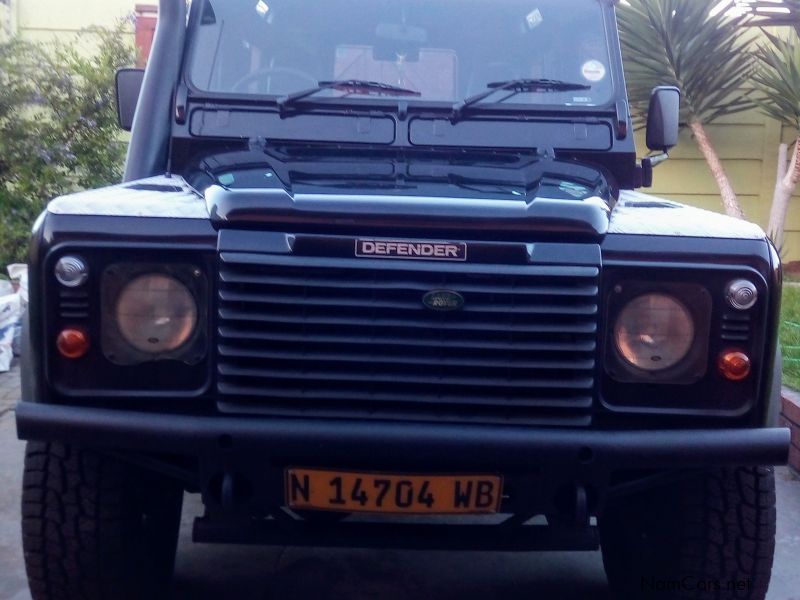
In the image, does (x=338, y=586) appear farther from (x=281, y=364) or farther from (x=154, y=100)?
(x=154, y=100)

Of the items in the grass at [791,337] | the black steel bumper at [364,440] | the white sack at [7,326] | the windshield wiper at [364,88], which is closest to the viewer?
the black steel bumper at [364,440]

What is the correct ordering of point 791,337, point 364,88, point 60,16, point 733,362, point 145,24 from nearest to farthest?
point 733,362 → point 364,88 → point 791,337 → point 145,24 → point 60,16

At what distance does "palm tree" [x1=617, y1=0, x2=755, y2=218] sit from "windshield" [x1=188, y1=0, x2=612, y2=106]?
623 centimetres

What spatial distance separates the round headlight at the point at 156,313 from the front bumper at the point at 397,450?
0.58ft

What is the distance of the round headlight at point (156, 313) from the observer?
2.67m

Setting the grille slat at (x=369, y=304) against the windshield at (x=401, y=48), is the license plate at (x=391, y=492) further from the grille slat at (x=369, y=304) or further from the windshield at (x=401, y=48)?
the windshield at (x=401, y=48)

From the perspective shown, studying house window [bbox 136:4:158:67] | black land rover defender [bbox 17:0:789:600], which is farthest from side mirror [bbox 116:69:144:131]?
house window [bbox 136:4:158:67]

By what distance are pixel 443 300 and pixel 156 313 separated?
0.69 m

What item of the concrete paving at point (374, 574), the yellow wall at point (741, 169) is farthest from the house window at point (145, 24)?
the concrete paving at point (374, 574)

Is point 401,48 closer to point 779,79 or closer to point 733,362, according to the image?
point 733,362

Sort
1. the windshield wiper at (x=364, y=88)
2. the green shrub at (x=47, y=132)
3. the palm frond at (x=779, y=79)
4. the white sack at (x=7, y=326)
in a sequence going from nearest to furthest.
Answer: the windshield wiper at (x=364, y=88) < the white sack at (x=7, y=326) < the green shrub at (x=47, y=132) < the palm frond at (x=779, y=79)

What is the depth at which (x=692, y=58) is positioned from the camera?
32.8ft

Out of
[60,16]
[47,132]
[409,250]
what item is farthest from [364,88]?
[60,16]

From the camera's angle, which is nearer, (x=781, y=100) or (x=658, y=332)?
(x=658, y=332)
